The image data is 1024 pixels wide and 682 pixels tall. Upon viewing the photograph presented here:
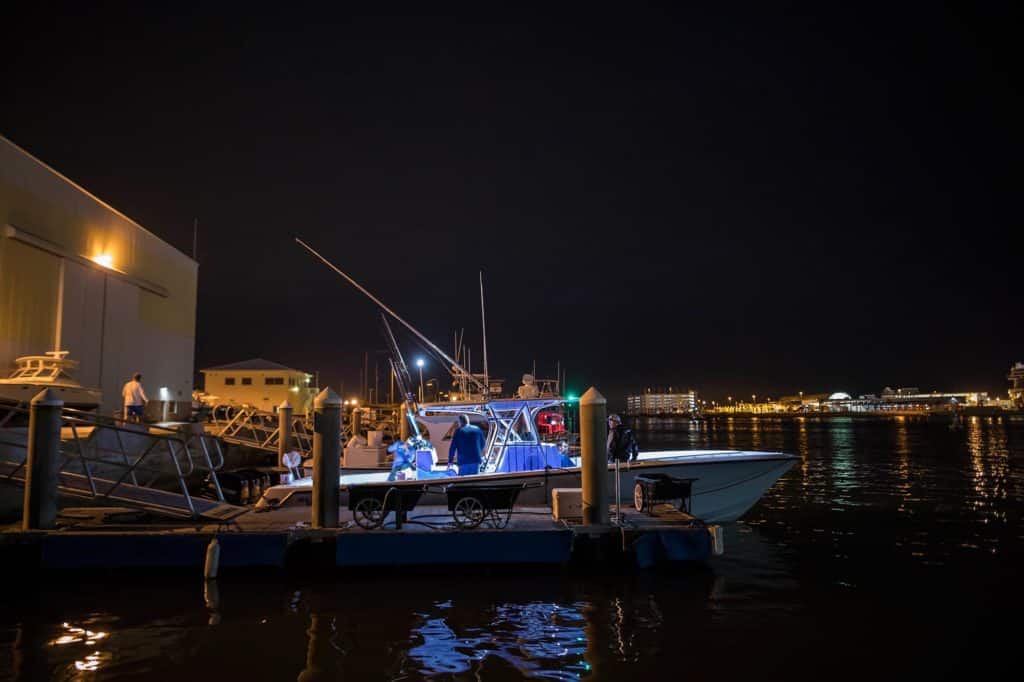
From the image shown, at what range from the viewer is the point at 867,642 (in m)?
7.60

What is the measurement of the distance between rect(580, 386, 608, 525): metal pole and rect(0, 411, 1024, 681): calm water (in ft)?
3.70

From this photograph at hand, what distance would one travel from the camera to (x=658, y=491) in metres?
11.8

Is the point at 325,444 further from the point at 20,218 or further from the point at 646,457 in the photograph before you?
the point at 20,218

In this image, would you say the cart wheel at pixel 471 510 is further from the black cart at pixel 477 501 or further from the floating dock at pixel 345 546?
the floating dock at pixel 345 546

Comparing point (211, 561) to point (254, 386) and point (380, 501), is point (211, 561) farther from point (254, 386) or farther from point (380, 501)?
point (254, 386)

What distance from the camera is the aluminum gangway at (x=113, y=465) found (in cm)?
1078

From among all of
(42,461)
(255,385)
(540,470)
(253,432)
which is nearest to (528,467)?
(540,470)

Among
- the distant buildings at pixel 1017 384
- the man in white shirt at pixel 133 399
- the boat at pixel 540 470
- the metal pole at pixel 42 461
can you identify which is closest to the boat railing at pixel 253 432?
the man in white shirt at pixel 133 399

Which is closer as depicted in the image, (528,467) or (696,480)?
(696,480)

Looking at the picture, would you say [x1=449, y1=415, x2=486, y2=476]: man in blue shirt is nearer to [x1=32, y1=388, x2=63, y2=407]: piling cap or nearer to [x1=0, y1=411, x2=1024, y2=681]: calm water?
[x1=0, y1=411, x2=1024, y2=681]: calm water

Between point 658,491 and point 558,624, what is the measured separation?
433cm

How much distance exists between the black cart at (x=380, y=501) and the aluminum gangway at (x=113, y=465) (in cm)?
247

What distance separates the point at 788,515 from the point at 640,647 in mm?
12288

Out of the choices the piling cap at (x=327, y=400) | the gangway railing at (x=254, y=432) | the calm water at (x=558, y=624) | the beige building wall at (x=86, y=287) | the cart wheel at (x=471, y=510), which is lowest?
the calm water at (x=558, y=624)
